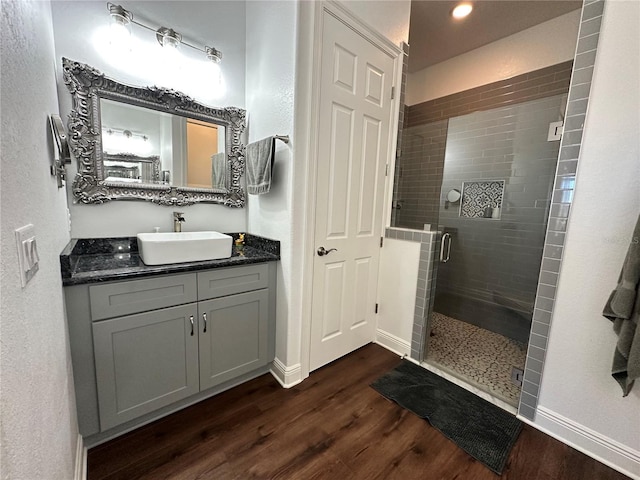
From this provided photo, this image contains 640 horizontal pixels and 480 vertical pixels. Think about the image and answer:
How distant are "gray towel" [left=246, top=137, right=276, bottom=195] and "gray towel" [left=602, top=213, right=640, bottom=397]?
177 centimetres

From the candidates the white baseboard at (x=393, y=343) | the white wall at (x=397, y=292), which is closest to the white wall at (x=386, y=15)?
the white wall at (x=397, y=292)

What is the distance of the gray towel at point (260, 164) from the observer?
1.67 m

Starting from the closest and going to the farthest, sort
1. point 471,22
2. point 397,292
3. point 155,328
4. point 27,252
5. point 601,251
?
point 27,252, point 601,251, point 155,328, point 397,292, point 471,22

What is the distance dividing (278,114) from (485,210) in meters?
2.18

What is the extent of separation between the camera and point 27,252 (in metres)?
0.61

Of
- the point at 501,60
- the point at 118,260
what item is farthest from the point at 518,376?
the point at 501,60

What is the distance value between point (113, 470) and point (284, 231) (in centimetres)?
141

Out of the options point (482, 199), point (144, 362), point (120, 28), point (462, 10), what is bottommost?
point (144, 362)

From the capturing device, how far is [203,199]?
1.96m

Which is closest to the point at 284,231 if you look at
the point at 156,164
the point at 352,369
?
the point at 156,164

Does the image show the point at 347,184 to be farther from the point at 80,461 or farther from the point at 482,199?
the point at 80,461

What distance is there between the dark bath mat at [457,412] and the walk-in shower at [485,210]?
0.23 m

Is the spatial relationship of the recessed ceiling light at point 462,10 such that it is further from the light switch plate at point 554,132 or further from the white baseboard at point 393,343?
the white baseboard at point 393,343

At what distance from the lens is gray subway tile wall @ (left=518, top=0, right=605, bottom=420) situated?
4.21ft
